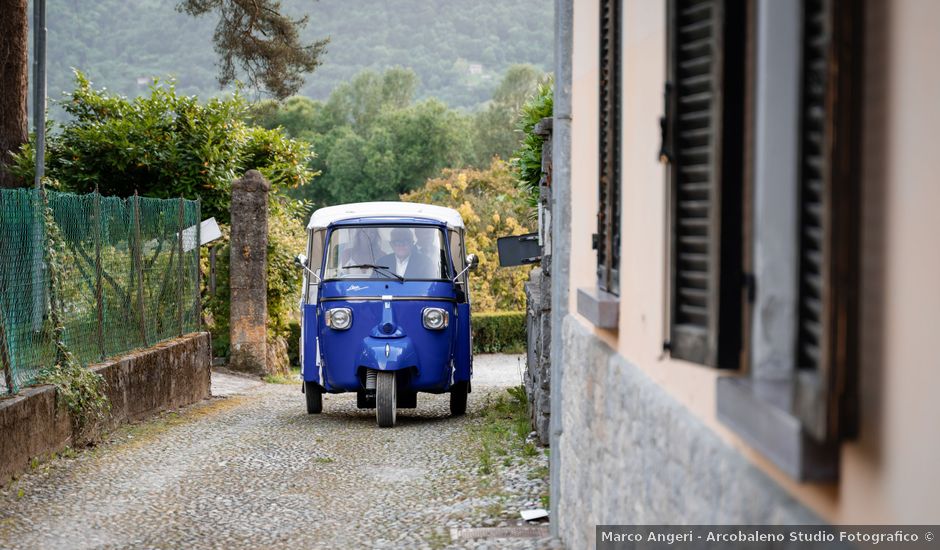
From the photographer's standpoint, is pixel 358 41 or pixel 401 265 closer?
pixel 401 265

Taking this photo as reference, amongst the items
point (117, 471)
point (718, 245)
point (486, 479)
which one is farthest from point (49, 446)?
point (718, 245)

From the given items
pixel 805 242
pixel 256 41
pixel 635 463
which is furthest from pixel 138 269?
pixel 805 242

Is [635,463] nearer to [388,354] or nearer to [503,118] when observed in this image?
[388,354]

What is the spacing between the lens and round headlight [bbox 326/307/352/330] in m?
12.1

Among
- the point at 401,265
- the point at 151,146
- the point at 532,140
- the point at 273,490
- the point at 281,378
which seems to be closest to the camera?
the point at 273,490

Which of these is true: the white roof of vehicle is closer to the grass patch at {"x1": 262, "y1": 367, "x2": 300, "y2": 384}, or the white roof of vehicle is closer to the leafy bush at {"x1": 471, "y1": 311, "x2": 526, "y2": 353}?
the grass patch at {"x1": 262, "y1": 367, "x2": 300, "y2": 384}

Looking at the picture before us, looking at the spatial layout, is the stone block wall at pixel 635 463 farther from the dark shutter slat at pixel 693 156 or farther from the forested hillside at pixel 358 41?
the forested hillside at pixel 358 41

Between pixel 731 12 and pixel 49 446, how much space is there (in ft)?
26.0

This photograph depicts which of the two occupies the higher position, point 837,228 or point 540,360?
point 837,228

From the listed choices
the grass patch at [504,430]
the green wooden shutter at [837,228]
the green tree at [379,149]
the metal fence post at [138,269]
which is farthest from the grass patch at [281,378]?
the green tree at [379,149]

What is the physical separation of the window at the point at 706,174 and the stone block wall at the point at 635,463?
0.30 metres

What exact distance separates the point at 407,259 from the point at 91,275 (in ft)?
10.8

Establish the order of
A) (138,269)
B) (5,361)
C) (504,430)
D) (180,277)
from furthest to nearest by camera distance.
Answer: (180,277) → (138,269) → (504,430) → (5,361)

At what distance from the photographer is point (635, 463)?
406 centimetres
